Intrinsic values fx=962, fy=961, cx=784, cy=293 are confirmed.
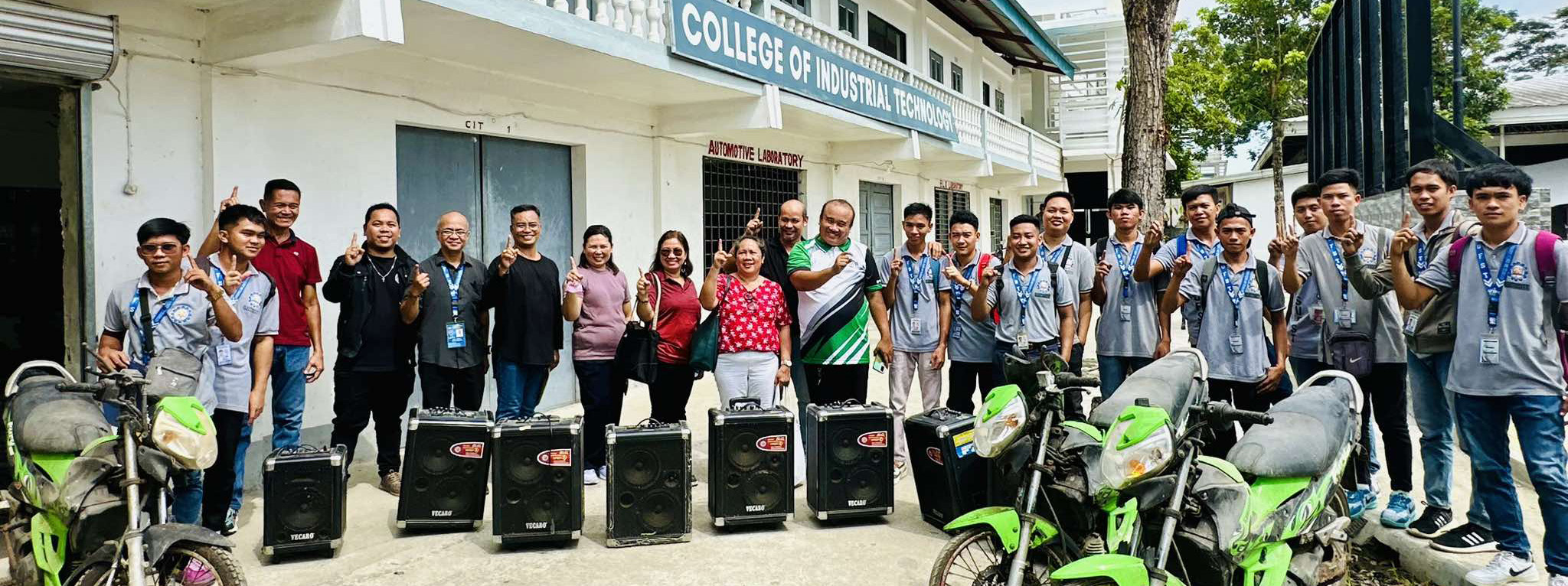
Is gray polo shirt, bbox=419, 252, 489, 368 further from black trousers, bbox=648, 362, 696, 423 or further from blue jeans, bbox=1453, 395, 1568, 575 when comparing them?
blue jeans, bbox=1453, 395, 1568, 575

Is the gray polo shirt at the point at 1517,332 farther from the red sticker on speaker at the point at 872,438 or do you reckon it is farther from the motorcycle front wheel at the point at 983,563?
the red sticker on speaker at the point at 872,438

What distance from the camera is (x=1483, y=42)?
22781mm

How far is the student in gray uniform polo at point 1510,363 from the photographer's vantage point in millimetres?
3672

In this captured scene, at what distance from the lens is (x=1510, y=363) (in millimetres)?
3693

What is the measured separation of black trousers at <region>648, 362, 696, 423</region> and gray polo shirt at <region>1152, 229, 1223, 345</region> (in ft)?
9.02

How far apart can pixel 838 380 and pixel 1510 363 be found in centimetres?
313

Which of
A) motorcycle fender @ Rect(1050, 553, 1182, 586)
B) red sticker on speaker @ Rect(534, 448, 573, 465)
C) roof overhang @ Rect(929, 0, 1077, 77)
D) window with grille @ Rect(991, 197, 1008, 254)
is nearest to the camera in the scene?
motorcycle fender @ Rect(1050, 553, 1182, 586)

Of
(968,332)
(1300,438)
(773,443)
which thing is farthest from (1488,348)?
(773,443)

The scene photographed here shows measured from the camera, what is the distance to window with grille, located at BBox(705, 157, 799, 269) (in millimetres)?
10586

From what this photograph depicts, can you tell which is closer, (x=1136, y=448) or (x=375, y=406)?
(x=1136, y=448)

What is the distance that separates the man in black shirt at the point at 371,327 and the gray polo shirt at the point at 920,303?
2.69 metres

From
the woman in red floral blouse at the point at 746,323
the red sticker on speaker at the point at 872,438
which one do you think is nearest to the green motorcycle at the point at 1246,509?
the red sticker on speaker at the point at 872,438

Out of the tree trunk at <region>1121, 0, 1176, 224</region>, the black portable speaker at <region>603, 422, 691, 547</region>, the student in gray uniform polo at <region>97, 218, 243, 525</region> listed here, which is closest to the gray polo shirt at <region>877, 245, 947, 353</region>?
the black portable speaker at <region>603, 422, 691, 547</region>

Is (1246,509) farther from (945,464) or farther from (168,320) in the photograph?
(168,320)
